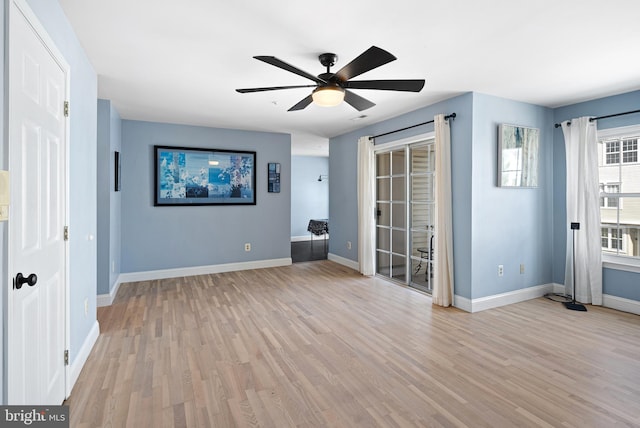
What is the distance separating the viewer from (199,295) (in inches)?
177

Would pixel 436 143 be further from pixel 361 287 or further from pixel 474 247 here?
pixel 361 287

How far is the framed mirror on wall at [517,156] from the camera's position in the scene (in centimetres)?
402

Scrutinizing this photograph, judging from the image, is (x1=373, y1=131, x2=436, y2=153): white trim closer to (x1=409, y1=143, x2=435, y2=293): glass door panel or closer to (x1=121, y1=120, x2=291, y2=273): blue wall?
(x1=409, y1=143, x2=435, y2=293): glass door panel

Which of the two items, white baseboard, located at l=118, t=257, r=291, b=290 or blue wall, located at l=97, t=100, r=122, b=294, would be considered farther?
white baseboard, located at l=118, t=257, r=291, b=290

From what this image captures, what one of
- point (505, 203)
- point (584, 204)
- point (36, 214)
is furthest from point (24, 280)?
point (584, 204)

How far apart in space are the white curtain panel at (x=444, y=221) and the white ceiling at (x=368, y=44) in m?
0.49

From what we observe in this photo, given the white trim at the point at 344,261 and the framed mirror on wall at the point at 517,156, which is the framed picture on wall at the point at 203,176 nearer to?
the white trim at the point at 344,261

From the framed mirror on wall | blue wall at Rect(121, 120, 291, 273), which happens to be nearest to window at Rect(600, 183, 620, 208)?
the framed mirror on wall

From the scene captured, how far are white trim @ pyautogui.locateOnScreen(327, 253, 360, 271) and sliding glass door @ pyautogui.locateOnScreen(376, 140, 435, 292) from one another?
1.76 feet

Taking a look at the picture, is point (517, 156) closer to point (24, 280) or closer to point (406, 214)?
point (406, 214)

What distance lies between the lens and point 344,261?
6.49 m

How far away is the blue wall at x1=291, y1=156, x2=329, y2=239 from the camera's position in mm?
9820

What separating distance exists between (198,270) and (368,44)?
14.9 ft

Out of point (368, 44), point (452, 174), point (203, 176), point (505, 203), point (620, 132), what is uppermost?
point (368, 44)
